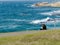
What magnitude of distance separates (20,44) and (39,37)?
3.02 meters

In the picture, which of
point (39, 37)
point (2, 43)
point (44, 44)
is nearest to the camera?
point (44, 44)

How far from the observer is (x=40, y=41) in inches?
768

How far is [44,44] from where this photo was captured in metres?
18.1

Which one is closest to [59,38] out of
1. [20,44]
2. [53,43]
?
[53,43]

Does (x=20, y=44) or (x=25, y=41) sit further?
(x=25, y=41)

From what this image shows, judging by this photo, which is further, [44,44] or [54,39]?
[54,39]

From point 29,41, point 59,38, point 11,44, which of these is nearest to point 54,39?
point 59,38

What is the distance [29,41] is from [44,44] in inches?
78.4

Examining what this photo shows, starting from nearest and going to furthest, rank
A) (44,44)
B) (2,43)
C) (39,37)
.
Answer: (44,44), (2,43), (39,37)

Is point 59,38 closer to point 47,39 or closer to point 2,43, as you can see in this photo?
point 47,39

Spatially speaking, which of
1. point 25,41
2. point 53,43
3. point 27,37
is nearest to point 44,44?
point 53,43

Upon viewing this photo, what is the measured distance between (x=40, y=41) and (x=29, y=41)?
827mm

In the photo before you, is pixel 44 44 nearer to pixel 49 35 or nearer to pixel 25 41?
pixel 25 41

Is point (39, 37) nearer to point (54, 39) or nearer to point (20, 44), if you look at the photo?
point (54, 39)
